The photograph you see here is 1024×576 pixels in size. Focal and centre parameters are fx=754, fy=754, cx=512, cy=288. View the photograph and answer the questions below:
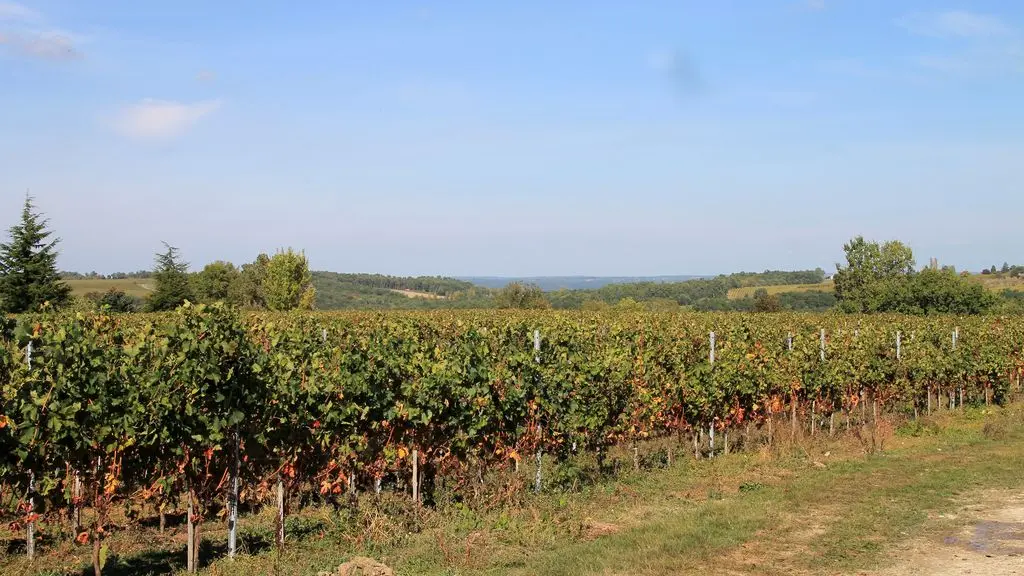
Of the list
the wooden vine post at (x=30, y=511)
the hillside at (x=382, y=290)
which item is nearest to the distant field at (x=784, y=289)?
the hillside at (x=382, y=290)

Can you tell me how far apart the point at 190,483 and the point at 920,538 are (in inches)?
294

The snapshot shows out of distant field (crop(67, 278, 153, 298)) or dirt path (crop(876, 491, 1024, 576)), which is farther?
distant field (crop(67, 278, 153, 298))

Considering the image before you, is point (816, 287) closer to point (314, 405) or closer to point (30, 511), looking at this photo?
point (314, 405)

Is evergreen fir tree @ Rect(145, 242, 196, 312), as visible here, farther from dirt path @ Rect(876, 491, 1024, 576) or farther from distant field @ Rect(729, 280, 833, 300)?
distant field @ Rect(729, 280, 833, 300)

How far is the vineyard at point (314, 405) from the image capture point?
669 cm

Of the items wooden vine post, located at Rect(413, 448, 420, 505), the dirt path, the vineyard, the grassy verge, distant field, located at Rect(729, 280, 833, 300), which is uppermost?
distant field, located at Rect(729, 280, 833, 300)

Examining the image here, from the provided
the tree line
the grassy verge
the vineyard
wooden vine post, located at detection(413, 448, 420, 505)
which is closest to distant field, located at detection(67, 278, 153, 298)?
the tree line

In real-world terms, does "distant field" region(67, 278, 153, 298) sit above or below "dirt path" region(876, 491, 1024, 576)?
above

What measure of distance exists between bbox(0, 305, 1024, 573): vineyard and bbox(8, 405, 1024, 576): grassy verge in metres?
0.54

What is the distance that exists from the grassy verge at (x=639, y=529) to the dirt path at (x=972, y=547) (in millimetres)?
230

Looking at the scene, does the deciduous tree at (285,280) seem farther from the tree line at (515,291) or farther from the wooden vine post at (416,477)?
the wooden vine post at (416,477)

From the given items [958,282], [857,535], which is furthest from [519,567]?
[958,282]

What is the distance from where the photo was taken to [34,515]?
678cm

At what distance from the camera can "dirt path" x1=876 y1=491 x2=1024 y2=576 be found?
691 centimetres
